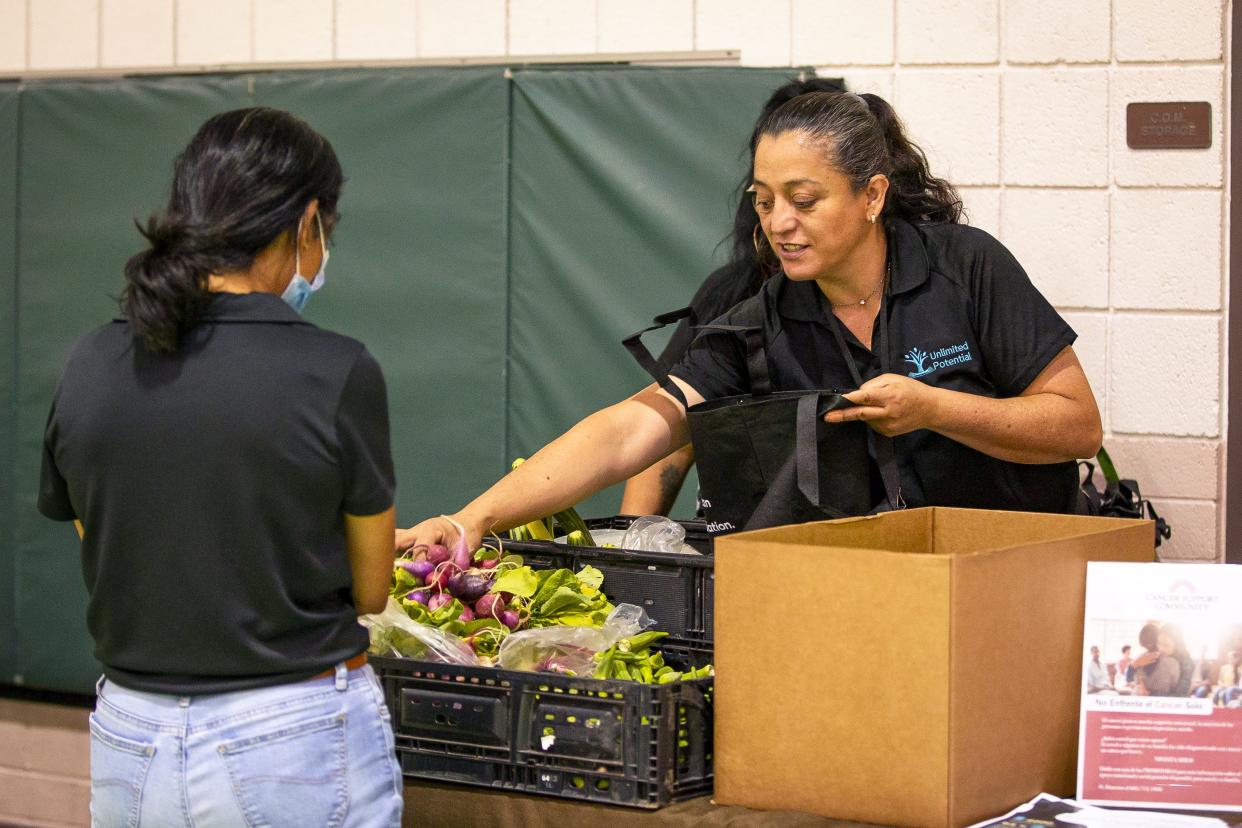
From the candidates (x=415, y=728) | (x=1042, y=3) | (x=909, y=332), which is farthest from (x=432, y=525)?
(x=1042, y=3)

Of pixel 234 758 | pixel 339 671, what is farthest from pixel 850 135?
pixel 234 758

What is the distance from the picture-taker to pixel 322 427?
132cm

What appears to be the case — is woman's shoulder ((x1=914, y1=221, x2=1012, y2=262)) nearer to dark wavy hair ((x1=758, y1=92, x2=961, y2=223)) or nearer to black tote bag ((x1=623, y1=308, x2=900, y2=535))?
dark wavy hair ((x1=758, y1=92, x2=961, y2=223))

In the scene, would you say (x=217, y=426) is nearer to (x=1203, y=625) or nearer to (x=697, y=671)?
(x=697, y=671)

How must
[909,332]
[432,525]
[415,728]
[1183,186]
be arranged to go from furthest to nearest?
[1183,186] < [909,332] < [432,525] < [415,728]

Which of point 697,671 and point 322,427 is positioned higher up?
point 322,427

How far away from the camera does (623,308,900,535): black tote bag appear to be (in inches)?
76.5

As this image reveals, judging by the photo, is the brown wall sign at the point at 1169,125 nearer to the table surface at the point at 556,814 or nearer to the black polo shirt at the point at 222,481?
the table surface at the point at 556,814

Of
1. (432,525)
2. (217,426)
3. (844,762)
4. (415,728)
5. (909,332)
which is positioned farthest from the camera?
(909,332)

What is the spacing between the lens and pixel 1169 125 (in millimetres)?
3125

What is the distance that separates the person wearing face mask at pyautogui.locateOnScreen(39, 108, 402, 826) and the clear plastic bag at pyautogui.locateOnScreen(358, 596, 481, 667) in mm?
333

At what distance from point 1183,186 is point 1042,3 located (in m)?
0.54

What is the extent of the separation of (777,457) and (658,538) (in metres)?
0.27

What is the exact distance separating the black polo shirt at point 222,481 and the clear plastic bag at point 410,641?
366 mm
